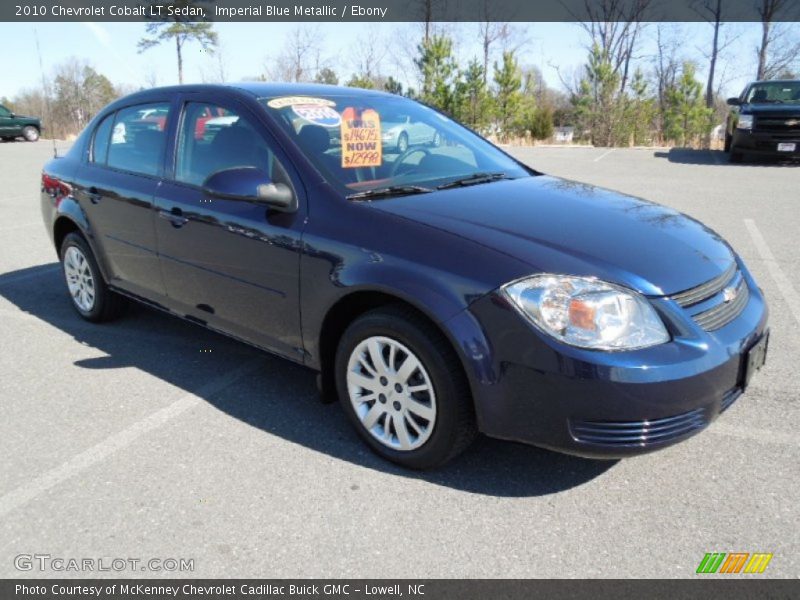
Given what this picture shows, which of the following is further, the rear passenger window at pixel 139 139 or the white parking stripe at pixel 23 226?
the white parking stripe at pixel 23 226

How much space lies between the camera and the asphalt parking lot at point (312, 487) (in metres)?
2.40

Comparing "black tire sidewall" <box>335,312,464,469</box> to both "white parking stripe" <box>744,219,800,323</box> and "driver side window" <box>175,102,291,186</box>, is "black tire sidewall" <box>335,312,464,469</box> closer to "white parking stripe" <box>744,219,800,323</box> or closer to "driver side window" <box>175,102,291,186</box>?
"driver side window" <box>175,102,291,186</box>

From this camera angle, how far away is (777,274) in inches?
226

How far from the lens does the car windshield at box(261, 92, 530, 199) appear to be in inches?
128

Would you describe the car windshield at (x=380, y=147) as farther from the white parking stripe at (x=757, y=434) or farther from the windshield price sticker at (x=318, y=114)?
the white parking stripe at (x=757, y=434)

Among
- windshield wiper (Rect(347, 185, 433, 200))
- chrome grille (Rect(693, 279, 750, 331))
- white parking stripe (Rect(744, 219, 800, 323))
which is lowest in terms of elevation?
white parking stripe (Rect(744, 219, 800, 323))

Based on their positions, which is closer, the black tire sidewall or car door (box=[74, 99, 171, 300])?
the black tire sidewall

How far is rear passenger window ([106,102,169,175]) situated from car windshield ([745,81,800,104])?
46.6ft

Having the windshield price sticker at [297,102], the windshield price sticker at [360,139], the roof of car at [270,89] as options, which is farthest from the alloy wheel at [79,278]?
the windshield price sticker at [360,139]

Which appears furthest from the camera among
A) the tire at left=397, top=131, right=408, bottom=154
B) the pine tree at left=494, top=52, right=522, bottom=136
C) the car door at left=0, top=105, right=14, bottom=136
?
the car door at left=0, top=105, right=14, bottom=136

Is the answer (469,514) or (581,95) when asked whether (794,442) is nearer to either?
(469,514)

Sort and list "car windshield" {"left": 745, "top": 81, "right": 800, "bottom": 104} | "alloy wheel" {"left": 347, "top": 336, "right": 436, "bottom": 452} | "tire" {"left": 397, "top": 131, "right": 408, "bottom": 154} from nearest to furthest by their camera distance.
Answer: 1. "alloy wheel" {"left": 347, "top": 336, "right": 436, "bottom": 452}
2. "tire" {"left": 397, "top": 131, "right": 408, "bottom": 154}
3. "car windshield" {"left": 745, "top": 81, "right": 800, "bottom": 104}

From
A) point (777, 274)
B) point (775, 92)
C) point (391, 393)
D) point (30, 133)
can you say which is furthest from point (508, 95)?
point (391, 393)

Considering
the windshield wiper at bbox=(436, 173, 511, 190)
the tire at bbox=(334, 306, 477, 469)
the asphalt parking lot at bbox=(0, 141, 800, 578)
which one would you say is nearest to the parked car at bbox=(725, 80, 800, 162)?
the asphalt parking lot at bbox=(0, 141, 800, 578)
